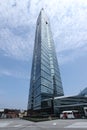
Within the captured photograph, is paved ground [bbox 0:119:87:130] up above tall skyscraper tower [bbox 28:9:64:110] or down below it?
below

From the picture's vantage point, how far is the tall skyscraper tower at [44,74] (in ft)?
382

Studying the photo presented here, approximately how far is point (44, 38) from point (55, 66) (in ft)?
54.0

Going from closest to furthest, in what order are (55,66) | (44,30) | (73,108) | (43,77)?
(73,108) → (43,77) → (55,66) → (44,30)

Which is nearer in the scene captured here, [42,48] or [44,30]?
[42,48]

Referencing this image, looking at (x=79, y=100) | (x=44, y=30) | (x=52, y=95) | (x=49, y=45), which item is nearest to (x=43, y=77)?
(x=52, y=95)

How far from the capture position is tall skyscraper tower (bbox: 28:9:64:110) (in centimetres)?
11656

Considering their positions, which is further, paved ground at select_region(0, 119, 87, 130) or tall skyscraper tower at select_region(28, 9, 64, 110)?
tall skyscraper tower at select_region(28, 9, 64, 110)

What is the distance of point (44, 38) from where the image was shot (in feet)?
478

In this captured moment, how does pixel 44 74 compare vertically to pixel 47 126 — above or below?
above

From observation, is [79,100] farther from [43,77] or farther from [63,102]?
[43,77]

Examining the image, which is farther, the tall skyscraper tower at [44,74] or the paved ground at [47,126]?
the tall skyscraper tower at [44,74]

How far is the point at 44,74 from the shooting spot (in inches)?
4754

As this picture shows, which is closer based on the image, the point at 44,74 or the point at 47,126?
the point at 47,126

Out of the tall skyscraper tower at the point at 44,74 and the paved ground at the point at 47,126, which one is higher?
the tall skyscraper tower at the point at 44,74
